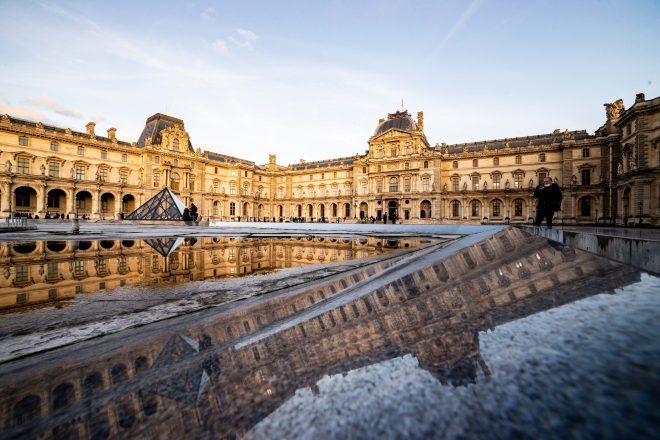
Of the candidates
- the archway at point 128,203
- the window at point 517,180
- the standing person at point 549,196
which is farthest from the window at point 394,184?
the archway at point 128,203

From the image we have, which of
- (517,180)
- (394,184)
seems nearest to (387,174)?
(394,184)

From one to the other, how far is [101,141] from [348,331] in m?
46.1

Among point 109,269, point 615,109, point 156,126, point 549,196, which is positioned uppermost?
point 156,126

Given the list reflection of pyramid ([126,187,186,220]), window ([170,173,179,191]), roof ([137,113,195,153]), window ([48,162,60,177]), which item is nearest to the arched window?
reflection of pyramid ([126,187,186,220])

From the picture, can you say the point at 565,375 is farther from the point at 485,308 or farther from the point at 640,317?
the point at 485,308

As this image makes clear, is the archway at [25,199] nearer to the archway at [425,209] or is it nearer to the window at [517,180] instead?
the archway at [425,209]

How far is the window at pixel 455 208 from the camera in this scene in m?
37.9

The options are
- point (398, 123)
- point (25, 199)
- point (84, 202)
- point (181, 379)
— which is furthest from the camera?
point (398, 123)

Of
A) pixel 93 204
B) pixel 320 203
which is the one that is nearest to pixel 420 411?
pixel 93 204

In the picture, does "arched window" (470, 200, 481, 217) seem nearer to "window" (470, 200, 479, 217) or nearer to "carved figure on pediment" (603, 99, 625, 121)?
"window" (470, 200, 479, 217)

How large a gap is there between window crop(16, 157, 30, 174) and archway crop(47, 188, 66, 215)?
309 cm

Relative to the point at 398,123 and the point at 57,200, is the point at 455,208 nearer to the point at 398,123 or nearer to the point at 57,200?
the point at 398,123

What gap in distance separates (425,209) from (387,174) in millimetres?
7045

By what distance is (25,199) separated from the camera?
3216 cm
